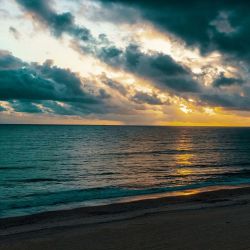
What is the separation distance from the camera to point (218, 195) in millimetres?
28469

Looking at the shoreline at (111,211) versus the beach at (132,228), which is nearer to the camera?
the beach at (132,228)

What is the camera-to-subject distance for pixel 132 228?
1617cm

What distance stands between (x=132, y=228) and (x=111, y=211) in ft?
21.5

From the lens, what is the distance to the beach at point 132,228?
1345 cm

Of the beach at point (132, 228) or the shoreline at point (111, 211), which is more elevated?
the beach at point (132, 228)

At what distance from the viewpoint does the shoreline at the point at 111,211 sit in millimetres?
18547

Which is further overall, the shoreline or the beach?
the shoreline

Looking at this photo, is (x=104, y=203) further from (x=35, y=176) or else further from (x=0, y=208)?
(x=35, y=176)

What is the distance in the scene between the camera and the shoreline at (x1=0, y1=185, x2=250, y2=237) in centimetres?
1855

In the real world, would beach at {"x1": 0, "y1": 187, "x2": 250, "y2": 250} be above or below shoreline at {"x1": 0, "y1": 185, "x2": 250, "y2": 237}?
above

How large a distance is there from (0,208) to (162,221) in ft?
44.6

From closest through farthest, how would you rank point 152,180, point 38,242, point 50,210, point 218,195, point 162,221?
1. point 38,242
2. point 162,221
3. point 50,210
4. point 218,195
5. point 152,180

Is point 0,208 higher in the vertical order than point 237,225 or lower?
lower

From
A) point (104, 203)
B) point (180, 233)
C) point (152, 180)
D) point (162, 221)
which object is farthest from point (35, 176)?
point (180, 233)
